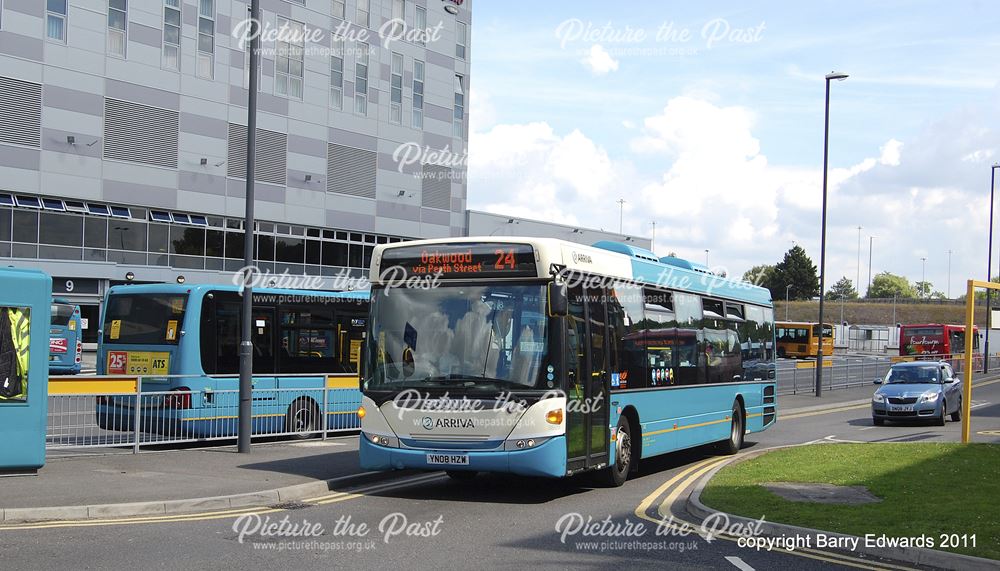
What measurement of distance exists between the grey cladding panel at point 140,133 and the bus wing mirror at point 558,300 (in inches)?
1367

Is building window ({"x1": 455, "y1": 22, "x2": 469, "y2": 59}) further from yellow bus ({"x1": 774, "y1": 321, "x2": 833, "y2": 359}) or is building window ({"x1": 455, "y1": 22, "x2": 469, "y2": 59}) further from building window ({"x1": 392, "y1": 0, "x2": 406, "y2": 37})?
yellow bus ({"x1": 774, "y1": 321, "x2": 833, "y2": 359})

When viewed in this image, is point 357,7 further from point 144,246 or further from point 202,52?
point 144,246

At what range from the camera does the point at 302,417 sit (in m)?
19.3

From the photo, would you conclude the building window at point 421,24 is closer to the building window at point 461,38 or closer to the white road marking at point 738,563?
the building window at point 461,38

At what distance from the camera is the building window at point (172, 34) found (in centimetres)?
4281

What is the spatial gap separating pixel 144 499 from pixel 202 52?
36841mm

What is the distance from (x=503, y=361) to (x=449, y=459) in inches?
52.8

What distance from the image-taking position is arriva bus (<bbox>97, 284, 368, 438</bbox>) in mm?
17250

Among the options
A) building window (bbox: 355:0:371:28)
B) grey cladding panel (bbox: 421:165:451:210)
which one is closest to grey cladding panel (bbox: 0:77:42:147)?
building window (bbox: 355:0:371:28)

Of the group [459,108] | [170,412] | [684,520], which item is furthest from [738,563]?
[459,108]

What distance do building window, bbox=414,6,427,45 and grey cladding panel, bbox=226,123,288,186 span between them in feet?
35.8

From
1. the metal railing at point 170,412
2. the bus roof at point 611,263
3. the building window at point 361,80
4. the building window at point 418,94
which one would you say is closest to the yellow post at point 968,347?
the bus roof at point 611,263

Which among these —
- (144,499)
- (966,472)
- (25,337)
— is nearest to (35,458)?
(25,337)

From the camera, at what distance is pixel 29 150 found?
3934cm
